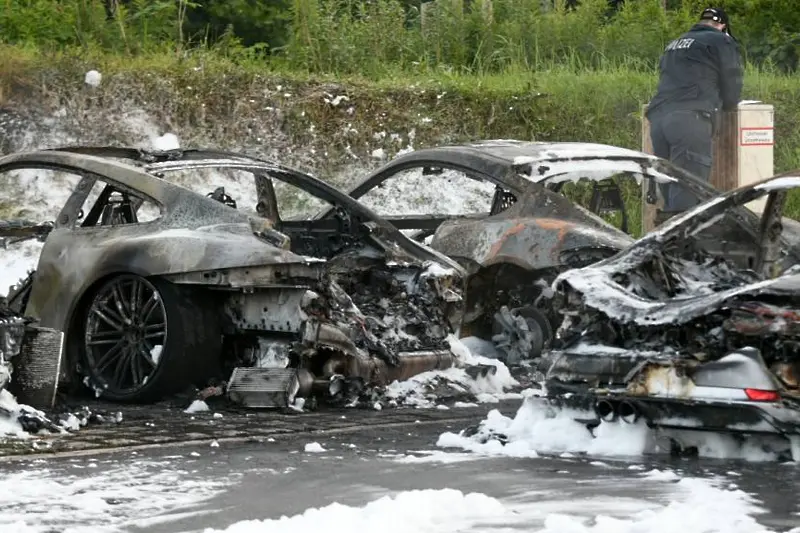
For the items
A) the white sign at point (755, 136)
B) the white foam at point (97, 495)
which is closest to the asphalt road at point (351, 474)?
the white foam at point (97, 495)

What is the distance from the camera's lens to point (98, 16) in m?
21.7

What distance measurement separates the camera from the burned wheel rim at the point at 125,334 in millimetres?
10719

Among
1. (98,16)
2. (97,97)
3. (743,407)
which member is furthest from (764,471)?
(98,16)

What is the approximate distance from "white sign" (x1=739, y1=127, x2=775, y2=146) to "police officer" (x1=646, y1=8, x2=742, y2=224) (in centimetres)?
41

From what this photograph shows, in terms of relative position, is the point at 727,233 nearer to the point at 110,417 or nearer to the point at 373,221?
the point at 373,221

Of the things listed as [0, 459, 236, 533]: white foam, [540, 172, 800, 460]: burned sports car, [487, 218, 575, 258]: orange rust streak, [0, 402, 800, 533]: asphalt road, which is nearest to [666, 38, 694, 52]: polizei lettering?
[487, 218, 575, 258]: orange rust streak

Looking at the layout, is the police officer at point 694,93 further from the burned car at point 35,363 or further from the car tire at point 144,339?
the burned car at point 35,363

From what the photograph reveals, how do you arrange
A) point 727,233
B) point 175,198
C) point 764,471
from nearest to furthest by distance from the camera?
point 764,471
point 175,198
point 727,233

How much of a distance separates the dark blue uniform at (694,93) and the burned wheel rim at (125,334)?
7663 millimetres

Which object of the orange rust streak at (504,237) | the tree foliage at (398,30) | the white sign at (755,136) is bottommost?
the orange rust streak at (504,237)

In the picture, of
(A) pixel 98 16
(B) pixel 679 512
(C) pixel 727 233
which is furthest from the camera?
(A) pixel 98 16

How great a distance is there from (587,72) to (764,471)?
14753 millimetres

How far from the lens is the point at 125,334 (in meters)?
10.9

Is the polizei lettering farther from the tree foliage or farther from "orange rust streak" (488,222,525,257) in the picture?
the tree foliage
